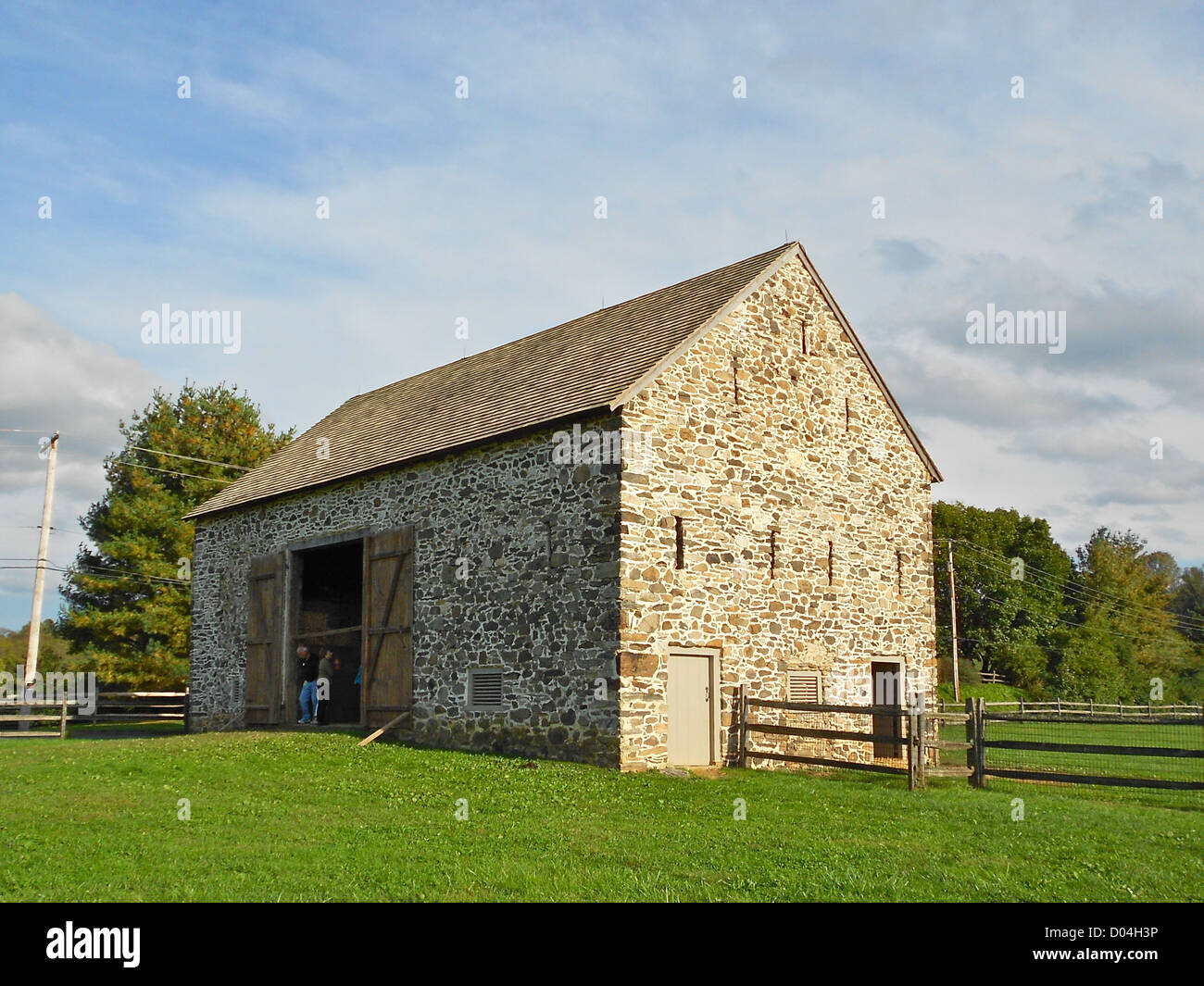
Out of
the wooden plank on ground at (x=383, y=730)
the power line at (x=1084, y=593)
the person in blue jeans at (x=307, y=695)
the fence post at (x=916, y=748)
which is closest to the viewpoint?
the fence post at (x=916, y=748)

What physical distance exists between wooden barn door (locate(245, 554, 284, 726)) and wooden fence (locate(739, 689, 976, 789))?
34.6 feet

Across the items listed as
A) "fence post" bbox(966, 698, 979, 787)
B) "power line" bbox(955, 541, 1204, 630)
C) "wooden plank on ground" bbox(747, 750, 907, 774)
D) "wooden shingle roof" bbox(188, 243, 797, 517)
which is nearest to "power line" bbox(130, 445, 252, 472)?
"wooden shingle roof" bbox(188, 243, 797, 517)

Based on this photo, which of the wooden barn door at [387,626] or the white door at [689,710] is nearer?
the white door at [689,710]

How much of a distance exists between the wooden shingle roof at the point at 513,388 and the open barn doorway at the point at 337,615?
2413mm

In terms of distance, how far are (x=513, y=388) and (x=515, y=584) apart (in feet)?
14.9

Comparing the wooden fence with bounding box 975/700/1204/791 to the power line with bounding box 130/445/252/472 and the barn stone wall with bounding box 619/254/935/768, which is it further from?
the power line with bounding box 130/445/252/472

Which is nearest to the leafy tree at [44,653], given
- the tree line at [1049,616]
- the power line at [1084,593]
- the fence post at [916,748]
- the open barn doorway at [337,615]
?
the open barn doorway at [337,615]

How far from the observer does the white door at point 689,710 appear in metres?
15.7

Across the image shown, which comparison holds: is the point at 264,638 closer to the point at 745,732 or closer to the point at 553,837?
the point at 745,732

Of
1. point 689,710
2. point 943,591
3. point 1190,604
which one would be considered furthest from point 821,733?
point 1190,604

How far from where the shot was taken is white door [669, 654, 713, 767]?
1573 centimetres

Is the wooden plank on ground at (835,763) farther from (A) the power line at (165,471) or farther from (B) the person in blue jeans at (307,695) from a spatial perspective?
(A) the power line at (165,471)

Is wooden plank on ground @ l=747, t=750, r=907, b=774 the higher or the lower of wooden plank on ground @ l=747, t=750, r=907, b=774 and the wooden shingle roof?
the lower

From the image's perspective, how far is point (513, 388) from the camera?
64.7 feet
